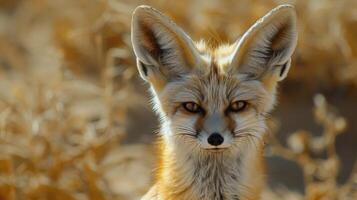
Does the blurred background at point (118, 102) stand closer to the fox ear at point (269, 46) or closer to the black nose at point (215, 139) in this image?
the fox ear at point (269, 46)

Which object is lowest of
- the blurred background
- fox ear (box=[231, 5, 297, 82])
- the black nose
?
the black nose

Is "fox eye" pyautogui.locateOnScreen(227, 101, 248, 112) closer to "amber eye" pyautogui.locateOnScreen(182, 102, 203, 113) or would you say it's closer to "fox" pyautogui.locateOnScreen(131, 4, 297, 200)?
"fox" pyautogui.locateOnScreen(131, 4, 297, 200)

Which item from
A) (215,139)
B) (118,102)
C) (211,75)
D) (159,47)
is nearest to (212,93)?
(211,75)

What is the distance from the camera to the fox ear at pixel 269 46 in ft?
15.1

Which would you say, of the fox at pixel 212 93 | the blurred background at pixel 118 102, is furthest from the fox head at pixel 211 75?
the blurred background at pixel 118 102

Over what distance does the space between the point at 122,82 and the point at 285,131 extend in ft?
5.19

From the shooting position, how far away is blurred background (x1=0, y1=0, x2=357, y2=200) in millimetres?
6273

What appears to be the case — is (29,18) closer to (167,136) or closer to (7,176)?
(7,176)

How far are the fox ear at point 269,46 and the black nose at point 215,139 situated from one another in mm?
468

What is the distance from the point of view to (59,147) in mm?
6289

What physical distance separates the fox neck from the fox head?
6cm

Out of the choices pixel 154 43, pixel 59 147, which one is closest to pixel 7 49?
pixel 59 147

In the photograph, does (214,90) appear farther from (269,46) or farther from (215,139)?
(269,46)

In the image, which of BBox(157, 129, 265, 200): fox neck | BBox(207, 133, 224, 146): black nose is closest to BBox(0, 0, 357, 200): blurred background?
BBox(157, 129, 265, 200): fox neck
